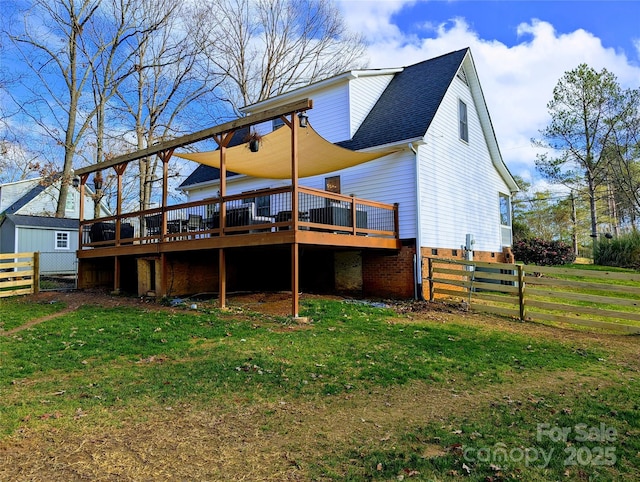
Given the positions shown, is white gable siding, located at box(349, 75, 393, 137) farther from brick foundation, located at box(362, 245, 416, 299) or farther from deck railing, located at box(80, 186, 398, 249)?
brick foundation, located at box(362, 245, 416, 299)

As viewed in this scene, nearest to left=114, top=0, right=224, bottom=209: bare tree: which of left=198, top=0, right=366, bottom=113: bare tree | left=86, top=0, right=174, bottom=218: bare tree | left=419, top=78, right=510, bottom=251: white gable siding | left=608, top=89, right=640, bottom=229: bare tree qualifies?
left=86, top=0, right=174, bottom=218: bare tree

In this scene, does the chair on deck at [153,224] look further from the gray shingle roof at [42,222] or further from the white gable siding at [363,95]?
the gray shingle roof at [42,222]

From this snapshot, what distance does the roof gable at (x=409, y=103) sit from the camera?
38.3 feet

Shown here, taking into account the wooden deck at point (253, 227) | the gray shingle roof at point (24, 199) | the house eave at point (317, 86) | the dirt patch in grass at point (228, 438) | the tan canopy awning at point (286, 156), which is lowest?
the dirt patch in grass at point (228, 438)

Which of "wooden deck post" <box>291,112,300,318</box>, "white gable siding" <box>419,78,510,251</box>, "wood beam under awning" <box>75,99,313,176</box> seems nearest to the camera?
"wood beam under awning" <box>75,99,313,176</box>

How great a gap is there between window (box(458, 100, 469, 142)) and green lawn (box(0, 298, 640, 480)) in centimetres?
852

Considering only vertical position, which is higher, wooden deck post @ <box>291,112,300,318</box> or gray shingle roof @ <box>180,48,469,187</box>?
gray shingle roof @ <box>180,48,469,187</box>

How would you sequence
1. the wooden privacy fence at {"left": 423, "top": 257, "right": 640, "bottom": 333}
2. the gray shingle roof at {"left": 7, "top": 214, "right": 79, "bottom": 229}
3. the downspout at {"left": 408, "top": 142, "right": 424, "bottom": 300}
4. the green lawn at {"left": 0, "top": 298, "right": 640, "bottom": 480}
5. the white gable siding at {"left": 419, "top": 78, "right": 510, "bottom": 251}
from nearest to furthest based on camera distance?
the green lawn at {"left": 0, "top": 298, "right": 640, "bottom": 480}
the wooden privacy fence at {"left": 423, "top": 257, "right": 640, "bottom": 333}
the downspout at {"left": 408, "top": 142, "right": 424, "bottom": 300}
the white gable siding at {"left": 419, "top": 78, "right": 510, "bottom": 251}
the gray shingle roof at {"left": 7, "top": 214, "right": 79, "bottom": 229}

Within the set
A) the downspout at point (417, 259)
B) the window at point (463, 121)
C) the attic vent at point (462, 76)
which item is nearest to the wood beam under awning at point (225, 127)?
the downspout at point (417, 259)

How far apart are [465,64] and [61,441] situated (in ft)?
50.5

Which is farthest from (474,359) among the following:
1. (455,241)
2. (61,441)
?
(455,241)

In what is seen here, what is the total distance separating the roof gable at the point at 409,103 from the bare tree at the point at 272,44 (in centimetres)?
1398

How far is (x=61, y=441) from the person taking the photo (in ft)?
11.0

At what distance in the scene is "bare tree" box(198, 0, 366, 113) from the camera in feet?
86.6
